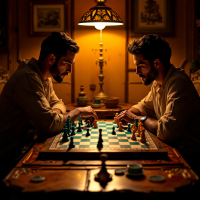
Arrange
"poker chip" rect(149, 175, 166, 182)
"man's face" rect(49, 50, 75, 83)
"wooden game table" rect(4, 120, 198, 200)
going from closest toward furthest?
"wooden game table" rect(4, 120, 198, 200)
"poker chip" rect(149, 175, 166, 182)
"man's face" rect(49, 50, 75, 83)

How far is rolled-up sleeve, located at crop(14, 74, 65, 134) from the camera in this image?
2.27 meters

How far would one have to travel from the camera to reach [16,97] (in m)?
2.40

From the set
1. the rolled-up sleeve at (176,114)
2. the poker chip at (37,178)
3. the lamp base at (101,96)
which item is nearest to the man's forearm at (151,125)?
the rolled-up sleeve at (176,114)

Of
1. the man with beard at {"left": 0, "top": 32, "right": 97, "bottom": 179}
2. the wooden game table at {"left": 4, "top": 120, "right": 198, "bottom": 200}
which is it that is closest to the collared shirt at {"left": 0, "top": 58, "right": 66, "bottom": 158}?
the man with beard at {"left": 0, "top": 32, "right": 97, "bottom": 179}

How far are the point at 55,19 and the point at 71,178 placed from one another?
3.84m

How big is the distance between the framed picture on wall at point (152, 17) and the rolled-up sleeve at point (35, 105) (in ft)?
9.64

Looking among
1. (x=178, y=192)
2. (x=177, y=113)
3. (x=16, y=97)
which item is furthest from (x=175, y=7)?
(x=178, y=192)

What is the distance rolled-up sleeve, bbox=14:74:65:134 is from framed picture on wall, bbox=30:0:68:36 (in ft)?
8.81

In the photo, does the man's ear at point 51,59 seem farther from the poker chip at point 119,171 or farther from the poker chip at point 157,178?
the poker chip at point 157,178

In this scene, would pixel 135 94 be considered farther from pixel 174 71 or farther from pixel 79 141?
pixel 79 141

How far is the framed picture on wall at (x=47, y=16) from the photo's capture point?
4.82 m

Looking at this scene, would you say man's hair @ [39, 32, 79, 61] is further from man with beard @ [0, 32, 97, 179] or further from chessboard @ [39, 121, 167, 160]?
chessboard @ [39, 121, 167, 160]

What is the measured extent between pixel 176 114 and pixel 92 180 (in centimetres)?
101

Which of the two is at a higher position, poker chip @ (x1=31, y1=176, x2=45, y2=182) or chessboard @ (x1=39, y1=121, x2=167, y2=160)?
chessboard @ (x1=39, y1=121, x2=167, y2=160)
